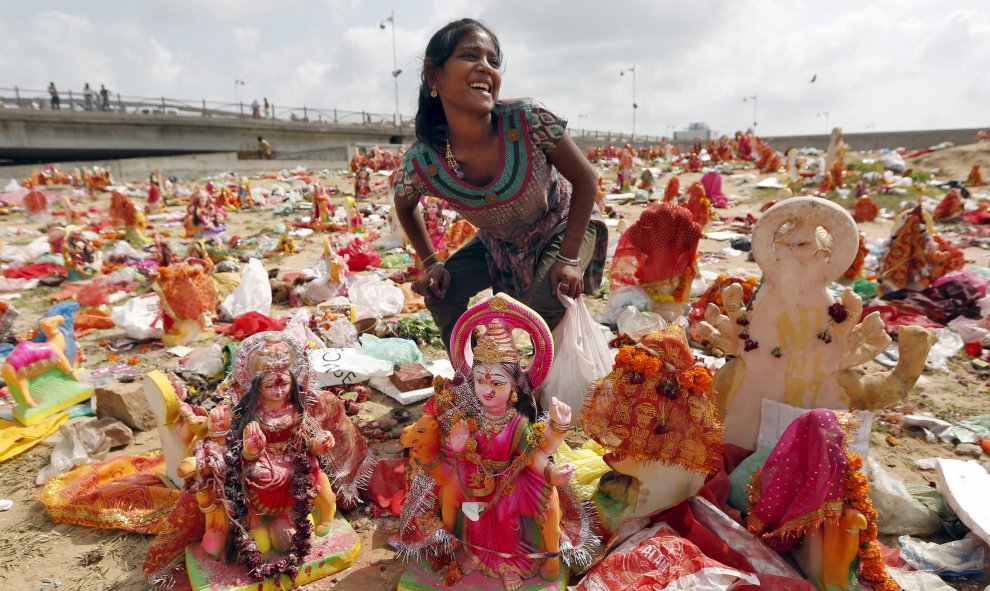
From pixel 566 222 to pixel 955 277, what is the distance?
540 centimetres

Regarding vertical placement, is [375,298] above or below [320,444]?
above

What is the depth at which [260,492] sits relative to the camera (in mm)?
2809

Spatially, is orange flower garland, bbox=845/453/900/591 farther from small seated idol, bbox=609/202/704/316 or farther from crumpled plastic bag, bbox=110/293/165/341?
crumpled plastic bag, bbox=110/293/165/341

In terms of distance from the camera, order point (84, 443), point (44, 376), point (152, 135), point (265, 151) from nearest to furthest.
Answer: point (84, 443), point (44, 376), point (152, 135), point (265, 151)

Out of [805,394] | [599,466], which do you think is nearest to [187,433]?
[599,466]

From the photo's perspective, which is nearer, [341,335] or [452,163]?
→ [452,163]

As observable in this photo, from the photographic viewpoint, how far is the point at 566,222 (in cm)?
352

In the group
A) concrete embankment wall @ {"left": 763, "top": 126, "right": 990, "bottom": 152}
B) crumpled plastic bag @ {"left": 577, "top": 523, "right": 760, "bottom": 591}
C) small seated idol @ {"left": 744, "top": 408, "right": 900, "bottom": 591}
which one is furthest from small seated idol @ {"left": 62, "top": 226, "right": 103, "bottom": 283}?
concrete embankment wall @ {"left": 763, "top": 126, "right": 990, "bottom": 152}

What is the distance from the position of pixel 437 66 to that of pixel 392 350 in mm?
3051

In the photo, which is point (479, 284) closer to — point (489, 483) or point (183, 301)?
point (489, 483)

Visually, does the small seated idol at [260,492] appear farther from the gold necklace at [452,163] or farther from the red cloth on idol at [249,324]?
the red cloth on idol at [249,324]

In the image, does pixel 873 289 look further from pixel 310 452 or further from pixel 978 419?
pixel 310 452

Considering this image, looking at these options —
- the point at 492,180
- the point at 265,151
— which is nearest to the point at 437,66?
the point at 492,180

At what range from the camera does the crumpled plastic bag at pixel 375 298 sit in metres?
6.94
